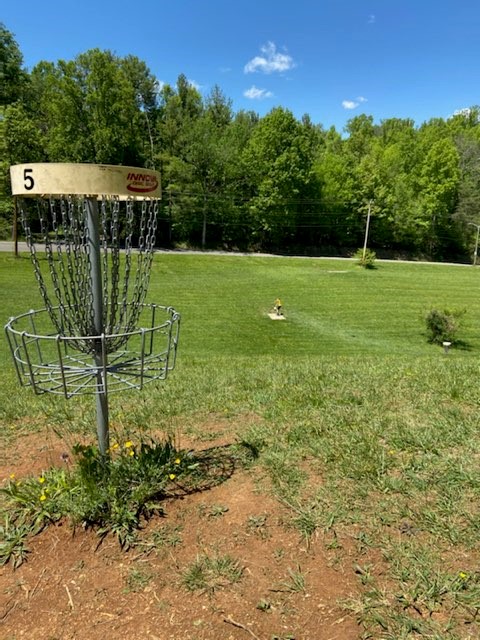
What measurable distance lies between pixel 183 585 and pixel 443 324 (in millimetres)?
15469

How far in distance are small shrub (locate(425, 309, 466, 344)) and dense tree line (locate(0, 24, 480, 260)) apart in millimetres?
24321

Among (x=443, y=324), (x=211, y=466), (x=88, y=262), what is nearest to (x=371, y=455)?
(x=211, y=466)

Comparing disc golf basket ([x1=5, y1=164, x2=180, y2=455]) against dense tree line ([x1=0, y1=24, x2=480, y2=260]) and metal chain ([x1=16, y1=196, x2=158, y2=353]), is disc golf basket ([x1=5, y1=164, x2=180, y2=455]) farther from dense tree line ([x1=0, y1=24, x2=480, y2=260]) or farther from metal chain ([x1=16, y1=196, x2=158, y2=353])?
dense tree line ([x1=0, y1=24, x2=480, y2=260])

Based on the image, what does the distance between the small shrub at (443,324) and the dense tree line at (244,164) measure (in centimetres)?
2432

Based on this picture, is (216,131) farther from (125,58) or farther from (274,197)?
(125,58)

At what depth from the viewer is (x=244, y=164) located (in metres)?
37.3

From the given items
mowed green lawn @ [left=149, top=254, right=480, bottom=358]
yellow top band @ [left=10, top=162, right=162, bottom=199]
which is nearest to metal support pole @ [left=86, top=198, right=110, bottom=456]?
yellow top band @ [left=10, top=162, right=162, bottom=199]

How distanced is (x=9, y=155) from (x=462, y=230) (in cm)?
4169

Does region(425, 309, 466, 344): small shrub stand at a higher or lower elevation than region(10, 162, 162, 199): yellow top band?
lower

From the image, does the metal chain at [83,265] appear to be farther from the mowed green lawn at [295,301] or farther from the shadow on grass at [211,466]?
the mowed green lawn at [295,301]

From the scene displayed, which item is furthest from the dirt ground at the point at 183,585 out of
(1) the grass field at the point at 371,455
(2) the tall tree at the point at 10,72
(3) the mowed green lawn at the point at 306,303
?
(2) the tall tree at the point at 10,72

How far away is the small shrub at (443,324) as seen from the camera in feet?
49.7

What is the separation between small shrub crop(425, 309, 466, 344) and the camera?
15.1 meters

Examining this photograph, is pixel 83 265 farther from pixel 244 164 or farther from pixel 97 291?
pixel 244 164
